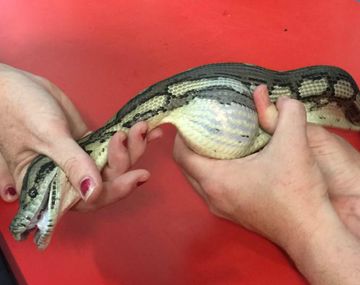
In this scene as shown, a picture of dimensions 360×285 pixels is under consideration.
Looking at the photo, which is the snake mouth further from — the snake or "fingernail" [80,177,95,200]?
"fingernail" [80,177,95,200]

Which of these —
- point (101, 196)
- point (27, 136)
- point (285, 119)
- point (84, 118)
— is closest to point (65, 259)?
point (101, 196)

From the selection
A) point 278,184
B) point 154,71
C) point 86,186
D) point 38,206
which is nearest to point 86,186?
point 86,186

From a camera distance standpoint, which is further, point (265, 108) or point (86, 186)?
point (265, 108)

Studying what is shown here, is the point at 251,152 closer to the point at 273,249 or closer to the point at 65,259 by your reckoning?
the point at 273,249

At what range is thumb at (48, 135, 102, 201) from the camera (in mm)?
1035

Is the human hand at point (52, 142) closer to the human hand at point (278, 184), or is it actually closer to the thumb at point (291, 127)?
the human hand at point (278, 184)

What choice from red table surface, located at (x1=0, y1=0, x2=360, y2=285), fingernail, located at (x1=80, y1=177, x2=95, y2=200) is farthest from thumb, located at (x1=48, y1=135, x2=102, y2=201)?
red table surface, located at (x1=0, y1=0, x2=360, y2=285)

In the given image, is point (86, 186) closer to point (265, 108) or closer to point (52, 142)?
point (52, 142)

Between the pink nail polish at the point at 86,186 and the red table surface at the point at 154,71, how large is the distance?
0.92 ft

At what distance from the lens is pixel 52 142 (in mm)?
1160

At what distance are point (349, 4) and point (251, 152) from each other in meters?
0.87

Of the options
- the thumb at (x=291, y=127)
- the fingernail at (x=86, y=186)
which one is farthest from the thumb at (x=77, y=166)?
the thumb at (x=291, y=127)

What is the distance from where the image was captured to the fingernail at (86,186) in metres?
1.03

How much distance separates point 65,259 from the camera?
124 centimetres
